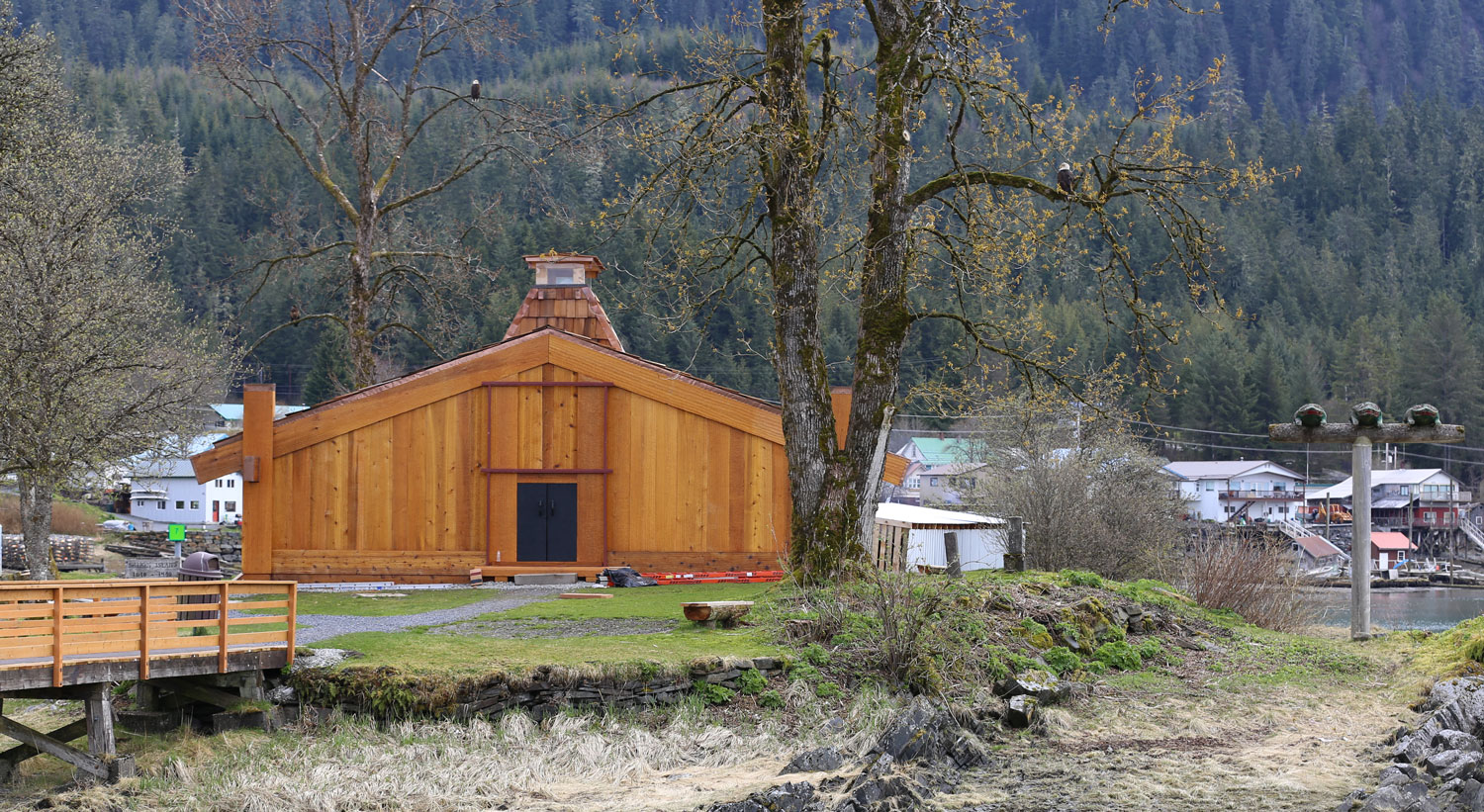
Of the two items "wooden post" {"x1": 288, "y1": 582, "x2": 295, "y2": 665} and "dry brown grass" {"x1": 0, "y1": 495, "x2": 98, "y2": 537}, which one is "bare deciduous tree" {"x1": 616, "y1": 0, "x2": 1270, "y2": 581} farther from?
"dry brown grass" {"x1": 0, "y1": 495, "x2": 98, "y2": 537}

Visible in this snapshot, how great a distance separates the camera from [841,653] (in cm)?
1325

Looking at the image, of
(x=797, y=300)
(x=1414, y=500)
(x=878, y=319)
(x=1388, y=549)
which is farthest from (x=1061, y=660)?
(x=1414, y=500)

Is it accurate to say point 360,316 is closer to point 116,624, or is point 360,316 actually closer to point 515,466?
point 515,466

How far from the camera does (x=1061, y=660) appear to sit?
46.8 ft

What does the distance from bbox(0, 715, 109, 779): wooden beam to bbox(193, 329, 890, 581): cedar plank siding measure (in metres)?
10.3

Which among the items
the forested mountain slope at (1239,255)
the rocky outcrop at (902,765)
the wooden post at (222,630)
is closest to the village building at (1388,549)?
the forested mountain slope at (1239,255)

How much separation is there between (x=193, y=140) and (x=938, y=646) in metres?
102

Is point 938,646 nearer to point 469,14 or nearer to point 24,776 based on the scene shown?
point 24,776

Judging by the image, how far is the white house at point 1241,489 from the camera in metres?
81.2

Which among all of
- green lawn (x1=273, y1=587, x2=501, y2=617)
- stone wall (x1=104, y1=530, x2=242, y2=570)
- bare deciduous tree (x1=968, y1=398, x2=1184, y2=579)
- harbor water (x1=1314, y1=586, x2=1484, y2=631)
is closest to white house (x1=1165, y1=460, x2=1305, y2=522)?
harbor water (x1=1314, y1=586, x2=1484, y2=631)

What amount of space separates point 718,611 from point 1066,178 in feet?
20.1

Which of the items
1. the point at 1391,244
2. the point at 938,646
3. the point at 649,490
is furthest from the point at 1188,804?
the point at 1391,244

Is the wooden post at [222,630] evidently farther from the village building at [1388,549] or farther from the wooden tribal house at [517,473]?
the village building at [1388,549]

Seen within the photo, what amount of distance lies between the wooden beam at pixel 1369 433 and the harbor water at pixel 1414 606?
7.70 metres
